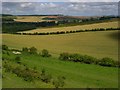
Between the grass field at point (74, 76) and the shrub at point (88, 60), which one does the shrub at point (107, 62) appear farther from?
the grass field at point (74, 76)

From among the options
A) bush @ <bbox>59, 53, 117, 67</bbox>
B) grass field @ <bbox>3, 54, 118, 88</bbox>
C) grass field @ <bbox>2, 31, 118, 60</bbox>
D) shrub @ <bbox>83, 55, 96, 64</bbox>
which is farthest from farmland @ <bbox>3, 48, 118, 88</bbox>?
grass field @ <bbox>2, 31, 118, 60</bbox>

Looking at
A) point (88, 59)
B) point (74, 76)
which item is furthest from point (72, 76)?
point (88, 59)

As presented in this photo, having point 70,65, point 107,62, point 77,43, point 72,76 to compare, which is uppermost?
point 77,43

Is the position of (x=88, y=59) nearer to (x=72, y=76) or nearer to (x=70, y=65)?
(x=70, y=65)

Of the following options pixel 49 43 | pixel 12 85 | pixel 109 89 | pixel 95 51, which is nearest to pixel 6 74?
pixel 12 85

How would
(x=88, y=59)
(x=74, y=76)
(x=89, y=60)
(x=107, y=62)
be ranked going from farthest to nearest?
1. (x=88, y=59)
2. (x=89, y=60)
3. (x=107, y=62)
4. (x=74, y=76)

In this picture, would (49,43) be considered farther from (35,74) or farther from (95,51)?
(35,74)

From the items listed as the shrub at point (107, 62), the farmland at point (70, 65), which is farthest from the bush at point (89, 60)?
the farmland at point (70, 65)
